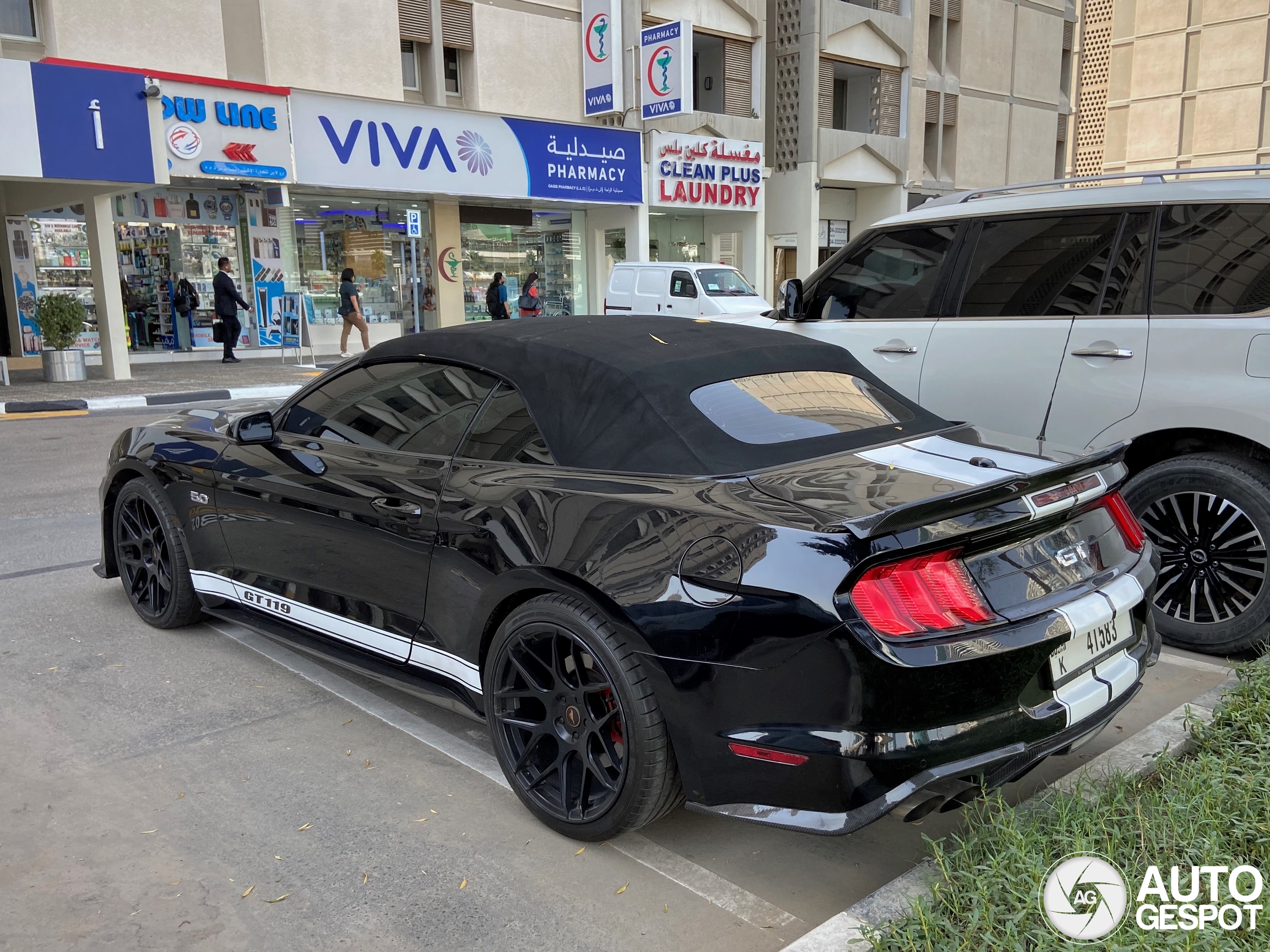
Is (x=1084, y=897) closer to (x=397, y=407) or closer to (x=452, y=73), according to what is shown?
(x=397, y=407)

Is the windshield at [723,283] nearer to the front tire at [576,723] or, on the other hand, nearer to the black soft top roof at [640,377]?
the black soft top roof at [640,377]

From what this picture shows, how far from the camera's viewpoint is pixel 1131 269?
182 inches

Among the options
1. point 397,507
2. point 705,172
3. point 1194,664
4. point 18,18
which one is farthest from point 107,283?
point 1194,664

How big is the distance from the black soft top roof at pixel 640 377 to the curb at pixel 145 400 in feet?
30.7

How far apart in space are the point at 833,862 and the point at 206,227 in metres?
20.8

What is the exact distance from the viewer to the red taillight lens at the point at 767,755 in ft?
8.16

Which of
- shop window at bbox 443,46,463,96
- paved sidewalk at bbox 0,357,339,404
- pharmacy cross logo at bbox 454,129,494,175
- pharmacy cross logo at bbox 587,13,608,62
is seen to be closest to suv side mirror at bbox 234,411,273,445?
paved sidewalk at bbox 0,357,339,404

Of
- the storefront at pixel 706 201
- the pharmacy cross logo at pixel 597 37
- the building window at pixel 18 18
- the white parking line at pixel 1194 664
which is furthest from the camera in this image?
the storefront at pixel 706 201

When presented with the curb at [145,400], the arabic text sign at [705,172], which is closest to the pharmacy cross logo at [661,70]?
the arabic text sign at [705,172]

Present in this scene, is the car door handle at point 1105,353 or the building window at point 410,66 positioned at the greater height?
the building window at point 410,66

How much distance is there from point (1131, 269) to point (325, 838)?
4.08m

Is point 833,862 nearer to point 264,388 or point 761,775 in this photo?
point 761,775
